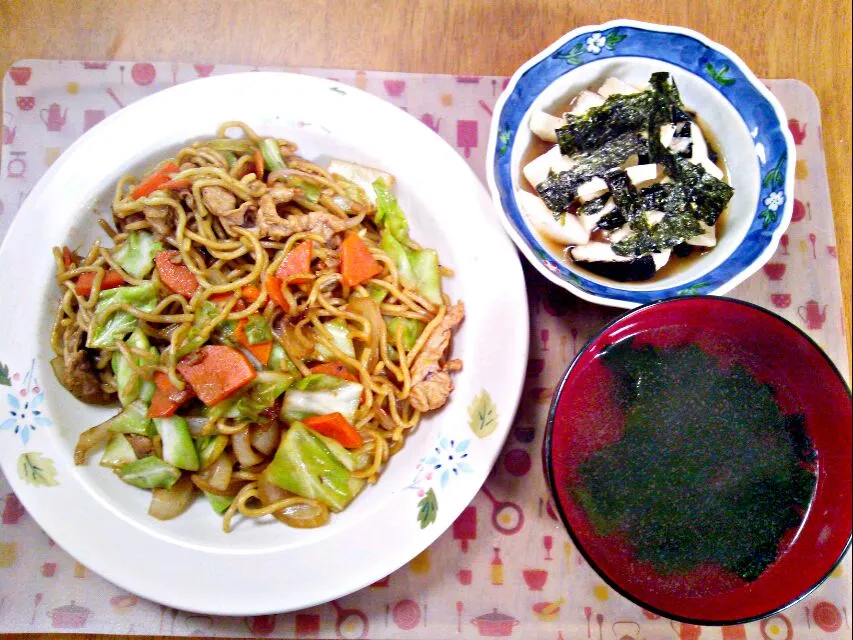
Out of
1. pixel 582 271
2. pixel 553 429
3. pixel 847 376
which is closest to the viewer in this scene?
pixel 553 429

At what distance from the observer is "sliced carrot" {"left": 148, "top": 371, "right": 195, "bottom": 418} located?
1854mm

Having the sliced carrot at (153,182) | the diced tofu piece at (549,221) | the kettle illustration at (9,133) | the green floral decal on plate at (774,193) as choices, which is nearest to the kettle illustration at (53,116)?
the kettle illustration at (9,133)

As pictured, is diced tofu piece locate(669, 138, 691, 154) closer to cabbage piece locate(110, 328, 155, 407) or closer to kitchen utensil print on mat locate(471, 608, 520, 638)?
kitchen utensil print on mat locate(471, 608, 520, 638)

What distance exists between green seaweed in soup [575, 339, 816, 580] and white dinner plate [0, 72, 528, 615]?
1.12 ft

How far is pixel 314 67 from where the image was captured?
7.77 feet

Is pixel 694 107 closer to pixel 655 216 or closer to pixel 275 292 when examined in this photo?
pixel 655 216

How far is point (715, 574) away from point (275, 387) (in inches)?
54.8

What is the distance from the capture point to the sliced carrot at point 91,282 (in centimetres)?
195

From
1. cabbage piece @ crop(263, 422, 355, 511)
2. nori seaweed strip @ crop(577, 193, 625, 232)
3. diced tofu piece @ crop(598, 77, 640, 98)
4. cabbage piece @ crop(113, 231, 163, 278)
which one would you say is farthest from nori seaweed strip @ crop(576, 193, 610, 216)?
cabbage piece @ crop(113, 231, 163, 278)

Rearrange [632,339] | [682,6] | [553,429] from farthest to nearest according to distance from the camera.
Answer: [682,6], [632,339], [553,429]

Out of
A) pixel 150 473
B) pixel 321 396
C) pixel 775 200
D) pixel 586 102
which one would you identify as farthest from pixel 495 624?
pixel 586 102

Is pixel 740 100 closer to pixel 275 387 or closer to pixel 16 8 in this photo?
pixel 275 387

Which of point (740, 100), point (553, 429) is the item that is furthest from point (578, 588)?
point (740, 100)

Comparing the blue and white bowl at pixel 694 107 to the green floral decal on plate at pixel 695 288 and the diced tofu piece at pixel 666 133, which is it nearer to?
the green floral decal on plate at pixel 695 288
